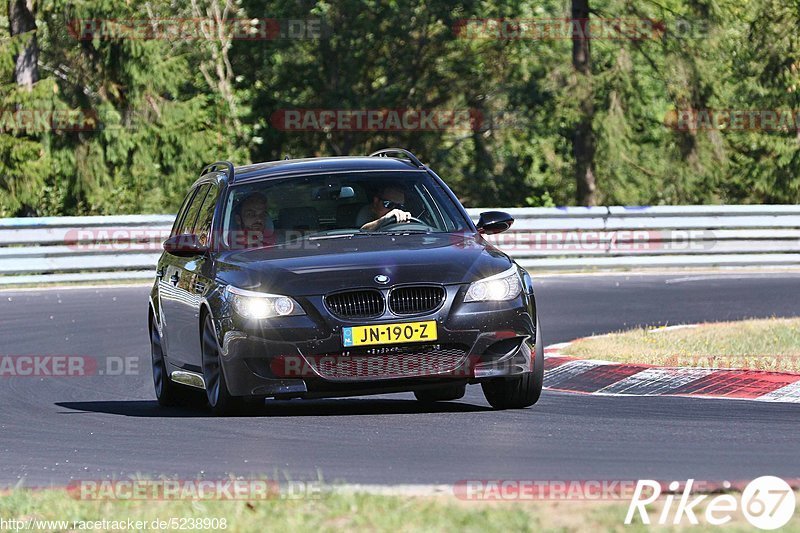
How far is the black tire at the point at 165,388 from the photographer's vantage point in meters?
11.6

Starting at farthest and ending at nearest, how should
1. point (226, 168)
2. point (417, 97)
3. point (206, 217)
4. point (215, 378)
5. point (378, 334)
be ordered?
point (417, 97) → point (226, 168) → point (206, 217) → point (215, 378) → point (378, 334)

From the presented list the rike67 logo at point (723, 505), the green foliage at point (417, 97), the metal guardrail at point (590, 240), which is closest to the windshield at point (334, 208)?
the rike67 logo at point (723, 505)

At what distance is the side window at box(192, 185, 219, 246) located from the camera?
11.0 meters

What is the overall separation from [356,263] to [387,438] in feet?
4.20

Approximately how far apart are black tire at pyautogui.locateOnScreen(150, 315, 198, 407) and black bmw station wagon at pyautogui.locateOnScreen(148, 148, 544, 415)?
1.78ft

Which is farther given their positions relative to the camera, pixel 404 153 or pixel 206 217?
pixel 404 153

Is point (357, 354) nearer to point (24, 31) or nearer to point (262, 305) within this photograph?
point (262, 305)

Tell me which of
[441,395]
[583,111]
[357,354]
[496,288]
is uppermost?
[496,288]

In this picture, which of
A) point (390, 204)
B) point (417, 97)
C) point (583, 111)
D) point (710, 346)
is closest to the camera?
point (390, 204)

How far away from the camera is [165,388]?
11656 mm

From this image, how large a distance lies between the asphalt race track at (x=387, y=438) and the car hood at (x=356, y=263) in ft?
2.68

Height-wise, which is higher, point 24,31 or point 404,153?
point 24,31

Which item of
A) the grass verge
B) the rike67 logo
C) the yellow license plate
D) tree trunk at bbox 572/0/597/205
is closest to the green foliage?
A: tree trunk at bbox 572/0/597/205

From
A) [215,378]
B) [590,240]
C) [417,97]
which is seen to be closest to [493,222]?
[215,378]
